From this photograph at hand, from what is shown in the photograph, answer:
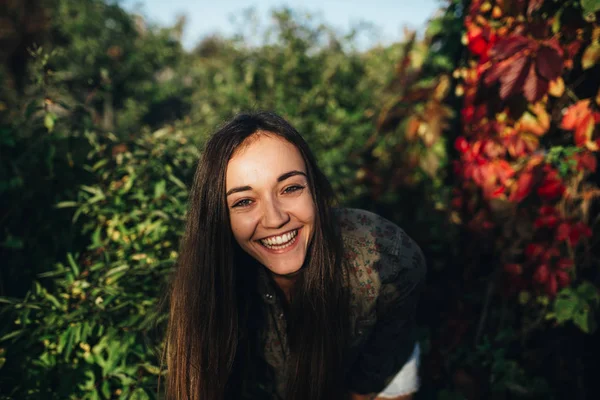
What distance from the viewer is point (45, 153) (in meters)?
2.25

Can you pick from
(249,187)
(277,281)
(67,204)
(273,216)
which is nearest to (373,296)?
(277,281)

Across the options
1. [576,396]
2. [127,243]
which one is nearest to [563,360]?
[576,396]

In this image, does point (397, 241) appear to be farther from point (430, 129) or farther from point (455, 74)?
point (455, 74)

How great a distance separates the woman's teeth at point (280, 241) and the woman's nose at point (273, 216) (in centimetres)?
7

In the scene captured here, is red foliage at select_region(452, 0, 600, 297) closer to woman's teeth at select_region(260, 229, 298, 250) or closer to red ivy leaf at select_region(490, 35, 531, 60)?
red ivy leaf at select_region(490, 35, 531, 60)

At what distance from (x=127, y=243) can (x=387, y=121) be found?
5.69 feet

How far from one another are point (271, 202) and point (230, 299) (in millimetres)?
419

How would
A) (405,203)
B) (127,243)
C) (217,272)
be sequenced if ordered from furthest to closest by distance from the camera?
(405,203)
(127,243)
(217,272)

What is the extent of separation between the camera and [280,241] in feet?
5.35

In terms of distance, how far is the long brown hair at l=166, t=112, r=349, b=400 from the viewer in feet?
5.29

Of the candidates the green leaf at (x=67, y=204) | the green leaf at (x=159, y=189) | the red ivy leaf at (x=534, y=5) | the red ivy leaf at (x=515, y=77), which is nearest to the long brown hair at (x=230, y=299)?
the green leaf at (x=159, y=189)

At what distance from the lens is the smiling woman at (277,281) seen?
1.58 m

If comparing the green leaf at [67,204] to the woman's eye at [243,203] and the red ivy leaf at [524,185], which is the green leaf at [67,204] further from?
the red ivy leaf at [524,185]

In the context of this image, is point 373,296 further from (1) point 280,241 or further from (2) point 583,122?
(2) point 583,122
